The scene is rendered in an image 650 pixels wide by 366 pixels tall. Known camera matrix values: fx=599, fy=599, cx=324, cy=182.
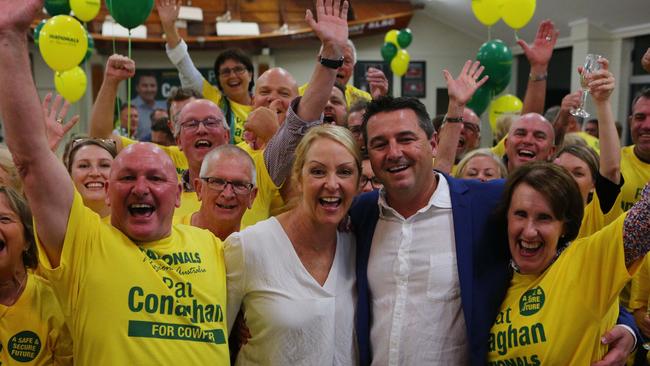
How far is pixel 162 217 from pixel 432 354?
0.93m

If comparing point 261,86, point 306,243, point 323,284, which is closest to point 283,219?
point 306,243

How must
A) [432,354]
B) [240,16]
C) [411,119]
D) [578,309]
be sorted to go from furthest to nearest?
[240,16] < [411,119] < [432,354] < [578,309]

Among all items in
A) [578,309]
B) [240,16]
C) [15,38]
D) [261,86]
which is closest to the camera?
[15,38]

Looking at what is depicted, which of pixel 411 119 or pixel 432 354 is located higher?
pixel 411 119

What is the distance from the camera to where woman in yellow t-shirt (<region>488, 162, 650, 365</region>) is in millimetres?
1656

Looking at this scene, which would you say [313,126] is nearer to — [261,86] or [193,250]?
[193,250]

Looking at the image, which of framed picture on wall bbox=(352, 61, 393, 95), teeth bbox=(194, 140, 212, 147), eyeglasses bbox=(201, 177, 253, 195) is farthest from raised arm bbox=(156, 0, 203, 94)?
framed picture on wall bbox=(352, 61, 393, 95)

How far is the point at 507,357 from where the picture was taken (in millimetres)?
1793

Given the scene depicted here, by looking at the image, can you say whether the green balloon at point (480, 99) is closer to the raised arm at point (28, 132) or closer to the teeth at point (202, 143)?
the teeth at point (202, 143)

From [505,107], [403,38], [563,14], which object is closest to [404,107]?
[505,107]

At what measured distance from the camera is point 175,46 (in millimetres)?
3861

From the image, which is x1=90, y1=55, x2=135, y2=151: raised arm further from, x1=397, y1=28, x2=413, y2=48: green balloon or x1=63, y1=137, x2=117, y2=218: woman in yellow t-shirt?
x1=397, y1=28, x2=413, y2=48: green balloon

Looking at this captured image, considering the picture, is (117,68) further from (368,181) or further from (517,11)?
(517,11)

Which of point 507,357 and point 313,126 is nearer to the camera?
point 507,357
